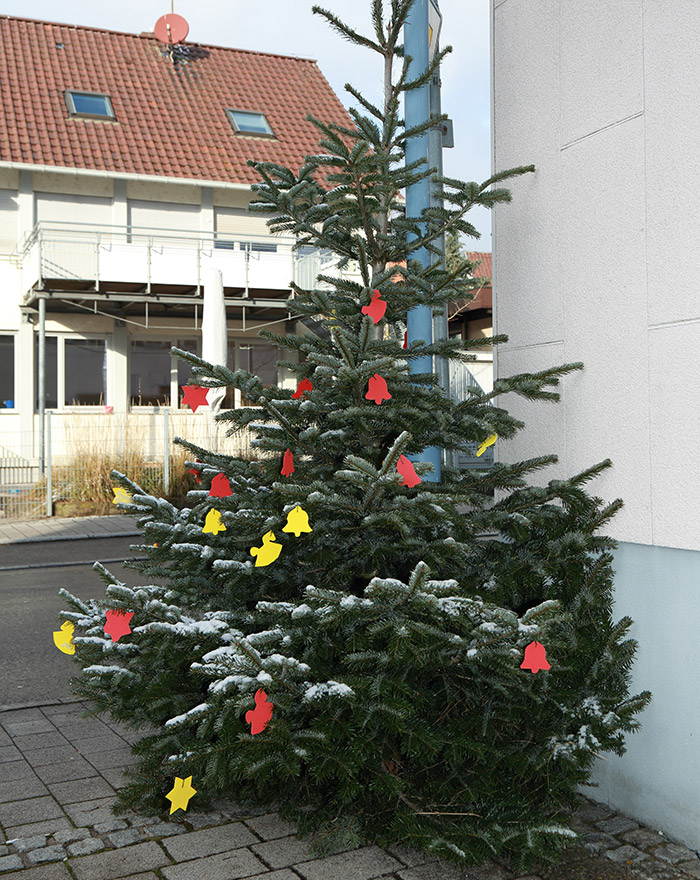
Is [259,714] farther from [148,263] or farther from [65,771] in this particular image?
[148,263]

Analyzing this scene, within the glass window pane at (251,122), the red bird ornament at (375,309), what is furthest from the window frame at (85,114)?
the red bird ornament at (375,309)

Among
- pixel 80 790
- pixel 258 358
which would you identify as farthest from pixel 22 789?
pixel 258 358

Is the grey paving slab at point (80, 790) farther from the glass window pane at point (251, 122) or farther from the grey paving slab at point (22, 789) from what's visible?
the glass window pane at point (251, 122)

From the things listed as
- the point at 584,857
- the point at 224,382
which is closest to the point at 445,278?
the point at 224,382

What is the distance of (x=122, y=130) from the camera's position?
23.1 m

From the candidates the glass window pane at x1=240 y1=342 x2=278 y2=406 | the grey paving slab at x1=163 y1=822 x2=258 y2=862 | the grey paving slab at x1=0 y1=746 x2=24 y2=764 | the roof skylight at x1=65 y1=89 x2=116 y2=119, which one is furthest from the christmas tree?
the roof skylight at x1=65 y1=89 x2=116 y2=119

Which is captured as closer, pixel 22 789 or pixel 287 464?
pixel 287 464

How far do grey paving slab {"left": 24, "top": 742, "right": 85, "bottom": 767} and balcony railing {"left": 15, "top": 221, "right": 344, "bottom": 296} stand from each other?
Answer: 16055 millimetres

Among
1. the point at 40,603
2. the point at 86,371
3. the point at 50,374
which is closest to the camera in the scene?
the point at 40,603

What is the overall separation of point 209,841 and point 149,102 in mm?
23691

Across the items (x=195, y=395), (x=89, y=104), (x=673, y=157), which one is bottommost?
(x=195, y=395)

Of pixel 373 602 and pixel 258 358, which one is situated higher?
pixel 258 358

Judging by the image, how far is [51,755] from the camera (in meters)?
4.34

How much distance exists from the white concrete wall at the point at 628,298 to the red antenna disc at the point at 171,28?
24.3 meters
